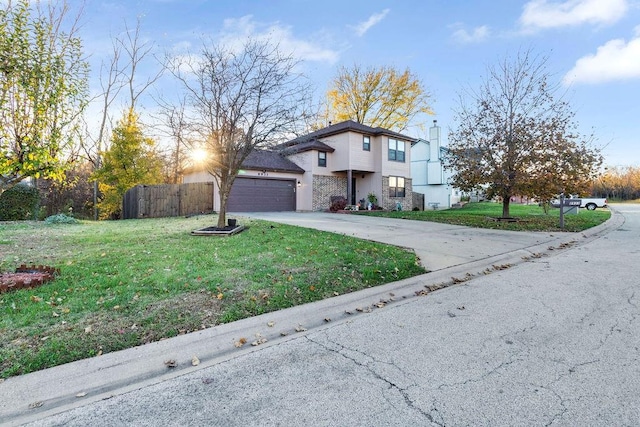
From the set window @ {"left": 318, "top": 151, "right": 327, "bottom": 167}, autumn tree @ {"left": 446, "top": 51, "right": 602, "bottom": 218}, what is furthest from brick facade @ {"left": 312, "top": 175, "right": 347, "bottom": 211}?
autumn tree @ {"left": 446, "top": 51, "right": 602, "bottom": 218}

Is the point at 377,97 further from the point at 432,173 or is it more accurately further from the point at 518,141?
the point at 518,141

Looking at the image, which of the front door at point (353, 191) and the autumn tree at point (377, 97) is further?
the autumn tree at point (377, 97)

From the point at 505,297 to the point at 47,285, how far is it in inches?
241

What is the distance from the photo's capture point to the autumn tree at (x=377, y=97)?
30781 millimetres

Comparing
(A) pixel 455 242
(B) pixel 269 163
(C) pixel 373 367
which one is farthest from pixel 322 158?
(C) pixel 373 367

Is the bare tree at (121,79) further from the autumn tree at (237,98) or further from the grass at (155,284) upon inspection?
the grass at (155,284)

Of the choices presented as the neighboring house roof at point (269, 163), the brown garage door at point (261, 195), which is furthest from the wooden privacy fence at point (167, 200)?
the neighboring house roof at point (269, 163)

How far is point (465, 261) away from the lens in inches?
259

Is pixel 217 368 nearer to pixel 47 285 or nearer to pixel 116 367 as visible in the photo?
pixel 116 367

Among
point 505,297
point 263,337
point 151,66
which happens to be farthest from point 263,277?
point 151,66

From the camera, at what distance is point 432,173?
2836 cm

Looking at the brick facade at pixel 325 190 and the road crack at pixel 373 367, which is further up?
the brick facade at pixel 325 190

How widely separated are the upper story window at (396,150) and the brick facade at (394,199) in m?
1.61

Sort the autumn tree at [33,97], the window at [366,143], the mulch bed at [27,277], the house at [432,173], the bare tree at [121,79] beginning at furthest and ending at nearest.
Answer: the house at [432,173] < the window at [366,143] < the bare tree at [121,79] < the autumn tree at [33,97] < the mulch bed at [27,277]
